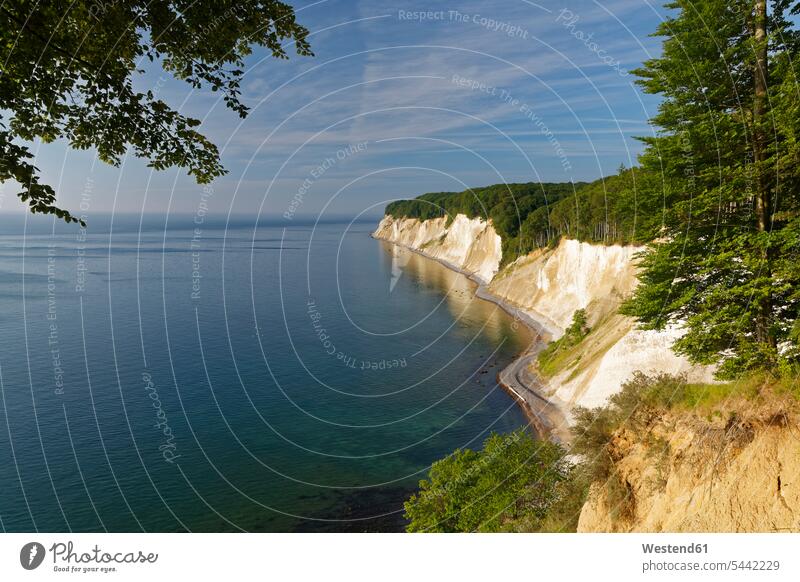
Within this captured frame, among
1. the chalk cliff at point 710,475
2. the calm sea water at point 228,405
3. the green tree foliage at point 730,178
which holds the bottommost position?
the calm sea water at point 228,405

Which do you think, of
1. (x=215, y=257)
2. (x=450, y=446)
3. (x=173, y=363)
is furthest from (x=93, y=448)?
(x=215, y=257)

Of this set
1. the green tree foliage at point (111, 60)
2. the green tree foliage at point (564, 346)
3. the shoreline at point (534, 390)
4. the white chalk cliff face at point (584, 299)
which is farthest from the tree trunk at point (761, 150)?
the green tree foliage at point (564, 346)

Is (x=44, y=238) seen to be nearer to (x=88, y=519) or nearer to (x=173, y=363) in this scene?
(x=173, y=363)

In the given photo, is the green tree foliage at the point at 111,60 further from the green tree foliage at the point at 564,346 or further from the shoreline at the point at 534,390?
the green tree foliage at the point at 564,346
